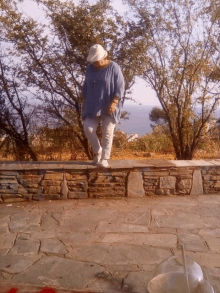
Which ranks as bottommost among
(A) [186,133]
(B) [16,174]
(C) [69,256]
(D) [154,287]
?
(C) [69,256]

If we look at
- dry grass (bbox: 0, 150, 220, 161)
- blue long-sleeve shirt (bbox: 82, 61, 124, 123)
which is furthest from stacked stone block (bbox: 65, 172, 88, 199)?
dry grass (bbox: 0, 150, 220, 161)

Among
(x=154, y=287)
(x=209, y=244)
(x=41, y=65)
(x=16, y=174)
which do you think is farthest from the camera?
(x=41, y=65)

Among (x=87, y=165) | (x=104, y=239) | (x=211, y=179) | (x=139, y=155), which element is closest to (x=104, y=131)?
(x=87, y=165)

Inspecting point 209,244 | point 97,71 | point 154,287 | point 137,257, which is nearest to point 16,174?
point 97,71

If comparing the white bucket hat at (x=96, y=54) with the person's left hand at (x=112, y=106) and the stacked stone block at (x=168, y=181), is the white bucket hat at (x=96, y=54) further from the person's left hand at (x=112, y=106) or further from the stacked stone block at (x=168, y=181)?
the stacked stone block at (x=168, y=181)

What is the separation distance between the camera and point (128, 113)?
7.57 meters

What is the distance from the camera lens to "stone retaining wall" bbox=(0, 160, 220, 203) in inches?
188

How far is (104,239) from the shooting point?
3.59 metres

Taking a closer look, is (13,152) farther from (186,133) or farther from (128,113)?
(186,133)

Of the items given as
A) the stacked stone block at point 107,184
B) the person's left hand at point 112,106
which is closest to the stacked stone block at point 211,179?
the stacked stone block at point 107,184

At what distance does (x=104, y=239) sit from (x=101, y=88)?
2007 millimetres

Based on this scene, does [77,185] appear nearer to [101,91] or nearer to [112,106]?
[112,106]

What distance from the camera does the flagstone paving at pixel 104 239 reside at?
2855mm

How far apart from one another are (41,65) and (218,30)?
3.46 m
